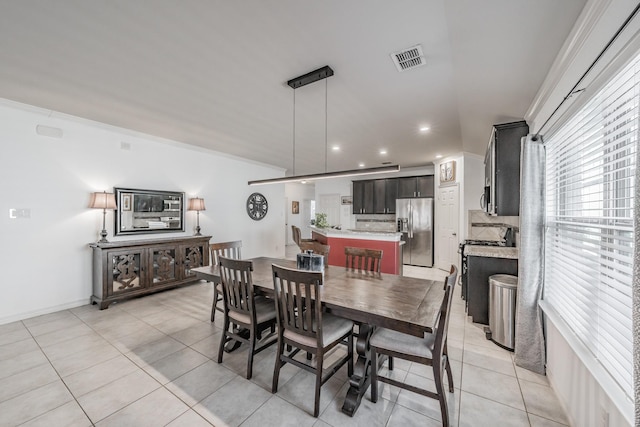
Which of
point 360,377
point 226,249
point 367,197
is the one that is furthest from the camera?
point 367,197

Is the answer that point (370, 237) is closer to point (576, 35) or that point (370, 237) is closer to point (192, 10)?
point (576, 35)

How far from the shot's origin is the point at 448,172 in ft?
18.6

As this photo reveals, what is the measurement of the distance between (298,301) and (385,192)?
19.5 feet

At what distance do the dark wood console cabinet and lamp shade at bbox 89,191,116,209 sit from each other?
519 millimetres

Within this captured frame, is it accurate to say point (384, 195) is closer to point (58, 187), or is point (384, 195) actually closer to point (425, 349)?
point (425, 349)

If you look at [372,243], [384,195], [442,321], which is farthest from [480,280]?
[384,195]

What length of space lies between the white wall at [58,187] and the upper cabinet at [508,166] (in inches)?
193

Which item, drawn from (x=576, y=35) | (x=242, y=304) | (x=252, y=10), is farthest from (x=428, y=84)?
(x=242, y=304)

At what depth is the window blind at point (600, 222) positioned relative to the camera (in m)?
1.18

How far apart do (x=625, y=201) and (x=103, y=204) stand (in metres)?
5.04

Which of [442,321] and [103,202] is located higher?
[103,202]

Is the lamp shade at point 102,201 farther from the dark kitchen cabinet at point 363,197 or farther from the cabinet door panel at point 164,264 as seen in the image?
the dark kitchen cabinet at point 363,197

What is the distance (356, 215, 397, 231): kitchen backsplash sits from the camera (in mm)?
7363

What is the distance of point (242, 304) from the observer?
225cm
